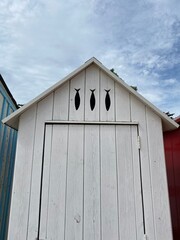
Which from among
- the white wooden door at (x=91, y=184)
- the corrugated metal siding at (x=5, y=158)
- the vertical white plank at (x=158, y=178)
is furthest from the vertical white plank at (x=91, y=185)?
the corrugated metal siding at (x=5, y=158)

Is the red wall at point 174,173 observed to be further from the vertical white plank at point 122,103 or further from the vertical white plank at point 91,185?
the vertical white plank at point 91,185

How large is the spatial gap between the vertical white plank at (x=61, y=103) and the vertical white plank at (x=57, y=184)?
121 millimetres

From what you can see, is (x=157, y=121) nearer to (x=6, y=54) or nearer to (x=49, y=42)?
(x=49, y=42)

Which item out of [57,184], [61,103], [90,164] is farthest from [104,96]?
[57,184]

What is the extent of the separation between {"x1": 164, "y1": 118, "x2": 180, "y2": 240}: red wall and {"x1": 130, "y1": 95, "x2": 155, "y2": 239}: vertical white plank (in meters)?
1.02

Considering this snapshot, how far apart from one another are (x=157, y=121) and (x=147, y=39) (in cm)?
247

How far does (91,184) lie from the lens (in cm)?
182

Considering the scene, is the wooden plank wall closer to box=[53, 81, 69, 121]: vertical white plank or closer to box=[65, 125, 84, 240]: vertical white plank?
box=[53, 81, 69, 121]: vertical white plank

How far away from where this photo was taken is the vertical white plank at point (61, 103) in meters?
2.00

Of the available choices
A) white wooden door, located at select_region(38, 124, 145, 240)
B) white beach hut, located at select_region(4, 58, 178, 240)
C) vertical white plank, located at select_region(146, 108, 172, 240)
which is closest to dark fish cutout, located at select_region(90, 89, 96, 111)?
white beach hut, located at select_region(4, 58, 178, 240)

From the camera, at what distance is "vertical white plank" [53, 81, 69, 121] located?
6.56 ft

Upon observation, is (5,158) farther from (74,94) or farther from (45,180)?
(74,94)

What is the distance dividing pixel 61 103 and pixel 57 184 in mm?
837

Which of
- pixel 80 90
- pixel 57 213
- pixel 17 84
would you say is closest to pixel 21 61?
pixel 17 84
